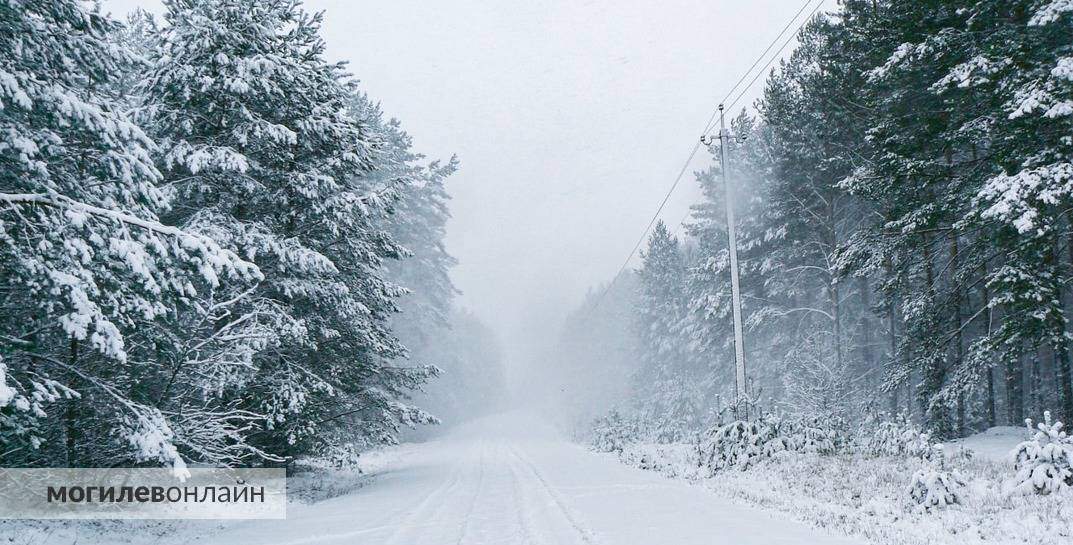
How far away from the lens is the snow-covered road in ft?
24.5

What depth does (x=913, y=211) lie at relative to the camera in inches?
569

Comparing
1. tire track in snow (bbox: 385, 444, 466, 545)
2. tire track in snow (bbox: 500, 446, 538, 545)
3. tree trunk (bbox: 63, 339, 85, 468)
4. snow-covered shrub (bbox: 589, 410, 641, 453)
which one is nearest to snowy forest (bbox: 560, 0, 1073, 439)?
snow-covered shrub (bbox: 589, 410, 641, 453)

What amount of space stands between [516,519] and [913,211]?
12.4 metres

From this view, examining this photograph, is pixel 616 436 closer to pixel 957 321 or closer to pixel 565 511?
pixel 957 321

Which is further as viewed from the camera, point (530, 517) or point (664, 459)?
point (664, 459)

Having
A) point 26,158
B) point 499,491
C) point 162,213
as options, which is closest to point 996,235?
point 499,491

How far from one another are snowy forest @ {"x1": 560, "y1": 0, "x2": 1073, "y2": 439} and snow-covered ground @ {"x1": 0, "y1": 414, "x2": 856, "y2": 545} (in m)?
6.46

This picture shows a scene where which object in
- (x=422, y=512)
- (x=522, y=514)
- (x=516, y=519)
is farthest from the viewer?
(x=422, y=512)

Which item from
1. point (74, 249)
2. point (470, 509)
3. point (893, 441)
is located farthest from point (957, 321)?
point (74, 249)

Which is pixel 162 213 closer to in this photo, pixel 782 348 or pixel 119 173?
pixel 119 173

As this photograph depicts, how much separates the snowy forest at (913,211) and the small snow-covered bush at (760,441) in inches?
44.7

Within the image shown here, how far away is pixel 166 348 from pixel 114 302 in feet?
5.69

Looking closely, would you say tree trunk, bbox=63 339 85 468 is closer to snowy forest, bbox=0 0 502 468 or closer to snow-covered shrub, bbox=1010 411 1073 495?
snowy forest, bbox=0 0 502 468

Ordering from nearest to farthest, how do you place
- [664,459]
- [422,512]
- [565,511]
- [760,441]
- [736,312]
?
1. [565,511]
2. [422,512]
3. [760,441]
4. [736,312]
5. [664,459]
